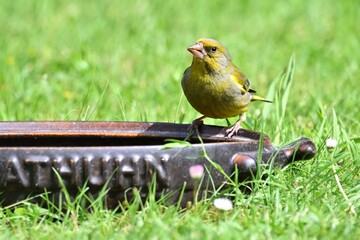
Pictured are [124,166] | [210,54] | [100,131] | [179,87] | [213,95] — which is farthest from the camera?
[179,87]

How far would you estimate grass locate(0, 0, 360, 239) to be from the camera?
3.26m

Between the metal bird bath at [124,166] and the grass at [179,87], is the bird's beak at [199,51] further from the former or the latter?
the metal bird bath at [124,166]

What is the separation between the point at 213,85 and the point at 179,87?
1677 millimetres

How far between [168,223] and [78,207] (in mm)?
383

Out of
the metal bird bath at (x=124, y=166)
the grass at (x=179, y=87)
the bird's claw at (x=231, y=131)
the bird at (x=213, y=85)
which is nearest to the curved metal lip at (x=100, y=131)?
the bird's claw at (x=231, y=131)

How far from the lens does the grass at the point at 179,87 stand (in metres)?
3.26

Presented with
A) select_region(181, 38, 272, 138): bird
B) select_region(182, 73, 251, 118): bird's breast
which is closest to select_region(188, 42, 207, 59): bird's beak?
Answer: select_region(181, 38, 272, 138): bird

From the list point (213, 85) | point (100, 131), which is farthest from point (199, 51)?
point (100, 131)

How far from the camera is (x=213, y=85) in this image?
167 inches

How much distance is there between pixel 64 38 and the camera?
724 cm

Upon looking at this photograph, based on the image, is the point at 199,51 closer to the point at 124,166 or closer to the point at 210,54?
the point at 210,54

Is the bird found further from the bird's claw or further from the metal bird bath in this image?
the metal bird bath

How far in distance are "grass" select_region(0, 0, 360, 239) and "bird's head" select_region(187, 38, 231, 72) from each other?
17.3 inches

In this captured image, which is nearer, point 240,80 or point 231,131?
point 231,131
